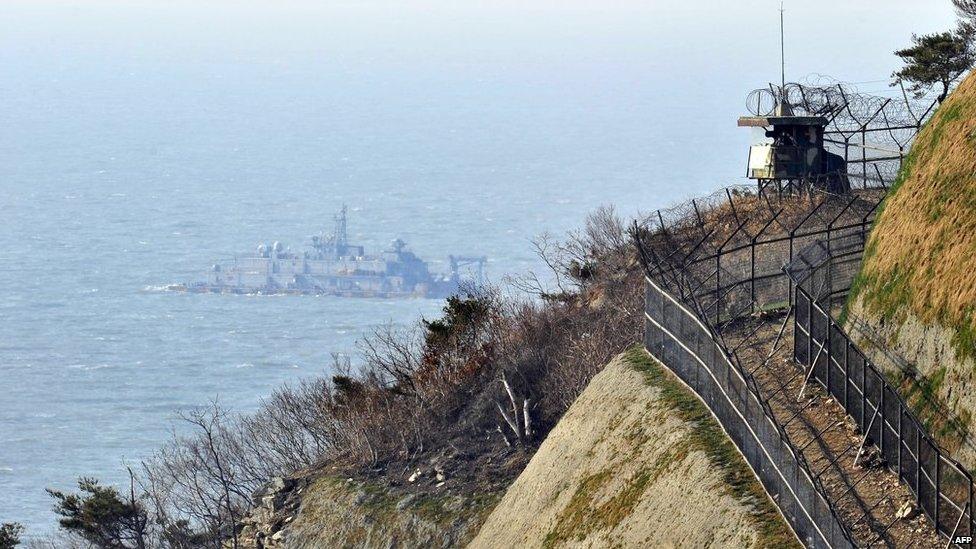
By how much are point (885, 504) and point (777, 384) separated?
6978 millimetres

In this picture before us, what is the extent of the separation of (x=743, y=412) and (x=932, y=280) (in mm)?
4765

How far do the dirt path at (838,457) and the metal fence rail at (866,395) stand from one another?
0.26 meters

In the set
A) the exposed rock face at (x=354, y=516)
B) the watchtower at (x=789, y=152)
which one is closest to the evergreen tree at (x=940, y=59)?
the watchtower at (x=789, y=152)

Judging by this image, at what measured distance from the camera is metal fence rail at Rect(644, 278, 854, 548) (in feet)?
97.2

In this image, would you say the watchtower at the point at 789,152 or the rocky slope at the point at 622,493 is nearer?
the rocky slope at the point at 622,493

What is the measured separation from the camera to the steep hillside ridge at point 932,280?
31.5 metres

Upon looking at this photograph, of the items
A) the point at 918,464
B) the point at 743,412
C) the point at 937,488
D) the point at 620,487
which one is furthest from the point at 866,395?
the point at 620,487

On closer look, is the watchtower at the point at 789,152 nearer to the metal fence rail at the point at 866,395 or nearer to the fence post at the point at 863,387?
the metal fence rail at the point at 866,395

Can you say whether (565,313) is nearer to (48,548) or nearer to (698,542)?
(698,542)

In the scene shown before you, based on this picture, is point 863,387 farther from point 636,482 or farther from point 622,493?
point 622,493

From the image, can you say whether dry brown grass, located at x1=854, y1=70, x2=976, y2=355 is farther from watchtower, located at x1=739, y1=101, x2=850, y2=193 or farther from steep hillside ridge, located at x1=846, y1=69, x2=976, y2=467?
watchtower, located at x1=739, y1=101, x2=850, y2=193

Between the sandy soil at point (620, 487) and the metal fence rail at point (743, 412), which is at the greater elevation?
the metal fence rail at point (743, 412)

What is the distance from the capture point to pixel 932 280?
34062 mm

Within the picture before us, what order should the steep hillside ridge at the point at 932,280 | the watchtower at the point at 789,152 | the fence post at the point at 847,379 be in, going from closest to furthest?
the steep hillside ridge at the point at 932,280 < the fence post at the point at 847,379 < the watchtower at the point at 789,152
